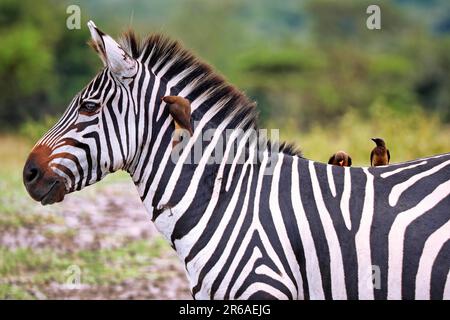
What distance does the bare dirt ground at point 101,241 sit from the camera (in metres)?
8.76

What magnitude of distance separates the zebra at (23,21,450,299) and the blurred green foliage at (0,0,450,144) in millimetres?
17324

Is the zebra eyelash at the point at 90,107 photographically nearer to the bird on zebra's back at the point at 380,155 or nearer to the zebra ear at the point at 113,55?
the zebra ear at the point at 113,55

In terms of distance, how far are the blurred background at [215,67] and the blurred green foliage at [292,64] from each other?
0.36 ft

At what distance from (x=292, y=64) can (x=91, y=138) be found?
4414 centimetres

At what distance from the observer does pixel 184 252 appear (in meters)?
4.78

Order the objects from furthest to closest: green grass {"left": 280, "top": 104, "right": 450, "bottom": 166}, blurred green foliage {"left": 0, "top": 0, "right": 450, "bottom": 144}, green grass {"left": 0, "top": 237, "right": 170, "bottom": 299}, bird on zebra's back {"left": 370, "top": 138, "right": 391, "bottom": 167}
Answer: blurred green foliage {"left": 0, "top": 0, "right": 450, "bottom": 144} < green grass {"left": 280, "top": 104, "right": 450, "bottom": 166} < green grass {"left": 0, "top": 237, "right": 170, "bottom": 299} < bird on zebra's back {"left": 370, "top": 138, "right": 391, "bottom": 167}

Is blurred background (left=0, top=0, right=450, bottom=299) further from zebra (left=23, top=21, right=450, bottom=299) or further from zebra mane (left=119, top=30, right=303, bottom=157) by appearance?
zebra (left=23, top=21, right=450, bottom=299)

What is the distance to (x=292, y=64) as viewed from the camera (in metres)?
48.4

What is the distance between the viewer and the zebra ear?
478 centimetres

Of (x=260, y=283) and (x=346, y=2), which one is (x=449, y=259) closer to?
(x=260, y=283)

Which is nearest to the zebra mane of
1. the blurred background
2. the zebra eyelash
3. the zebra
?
the zebra

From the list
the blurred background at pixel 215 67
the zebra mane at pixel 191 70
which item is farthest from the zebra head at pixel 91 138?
the blurred background at pixel 215 67

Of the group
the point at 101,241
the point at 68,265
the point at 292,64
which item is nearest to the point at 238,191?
the point at 68,265

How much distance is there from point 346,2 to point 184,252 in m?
57.9
